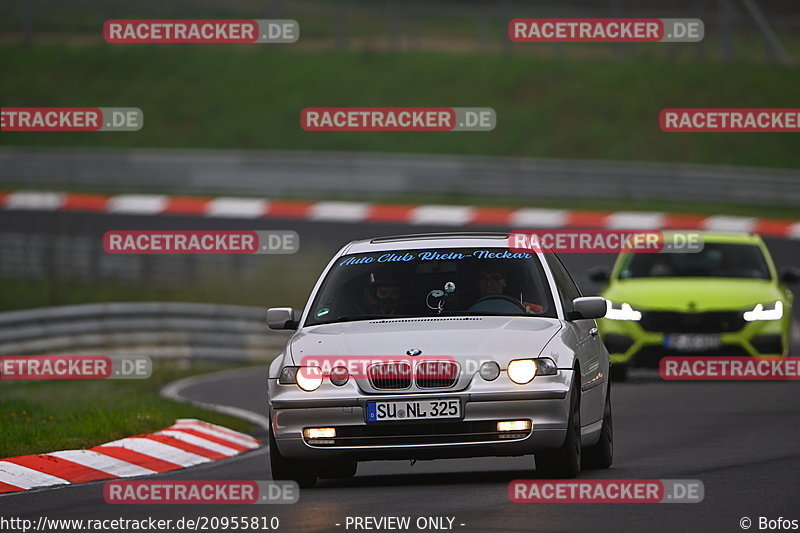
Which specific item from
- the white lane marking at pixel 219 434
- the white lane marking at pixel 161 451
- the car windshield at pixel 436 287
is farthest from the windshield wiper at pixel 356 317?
the white lane marking at pixel 219 434

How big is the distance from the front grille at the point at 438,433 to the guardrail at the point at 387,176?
83.1 ft

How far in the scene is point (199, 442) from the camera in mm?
14227

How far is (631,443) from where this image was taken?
45.0ft

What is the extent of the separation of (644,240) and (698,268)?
68cm

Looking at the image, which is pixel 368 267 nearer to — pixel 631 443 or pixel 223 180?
pixel 631 443

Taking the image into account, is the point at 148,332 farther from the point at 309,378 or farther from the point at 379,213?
the point at 309,378

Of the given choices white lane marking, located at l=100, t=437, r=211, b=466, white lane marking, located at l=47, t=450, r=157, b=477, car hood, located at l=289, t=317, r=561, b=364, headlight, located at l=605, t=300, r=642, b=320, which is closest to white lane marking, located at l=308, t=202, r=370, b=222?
headlight, located at l=605, t=300, r=642, b=320

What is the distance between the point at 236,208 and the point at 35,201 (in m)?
3.88

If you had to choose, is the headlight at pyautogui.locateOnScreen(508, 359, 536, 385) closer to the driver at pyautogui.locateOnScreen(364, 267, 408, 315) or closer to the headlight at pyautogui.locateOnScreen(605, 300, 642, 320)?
the driver at pyautogui.locateOnScreen(364, 267, 408, 315)

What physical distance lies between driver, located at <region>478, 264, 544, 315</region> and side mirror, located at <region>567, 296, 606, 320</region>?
0.68ft

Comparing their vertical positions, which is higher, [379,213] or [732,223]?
[379,213]

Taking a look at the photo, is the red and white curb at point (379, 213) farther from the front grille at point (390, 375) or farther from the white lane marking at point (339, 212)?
the front grille at point (390, 375)

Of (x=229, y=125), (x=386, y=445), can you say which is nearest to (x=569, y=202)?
(x=229, y=125)

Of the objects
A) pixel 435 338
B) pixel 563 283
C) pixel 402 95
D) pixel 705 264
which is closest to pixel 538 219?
pixel 705 264
